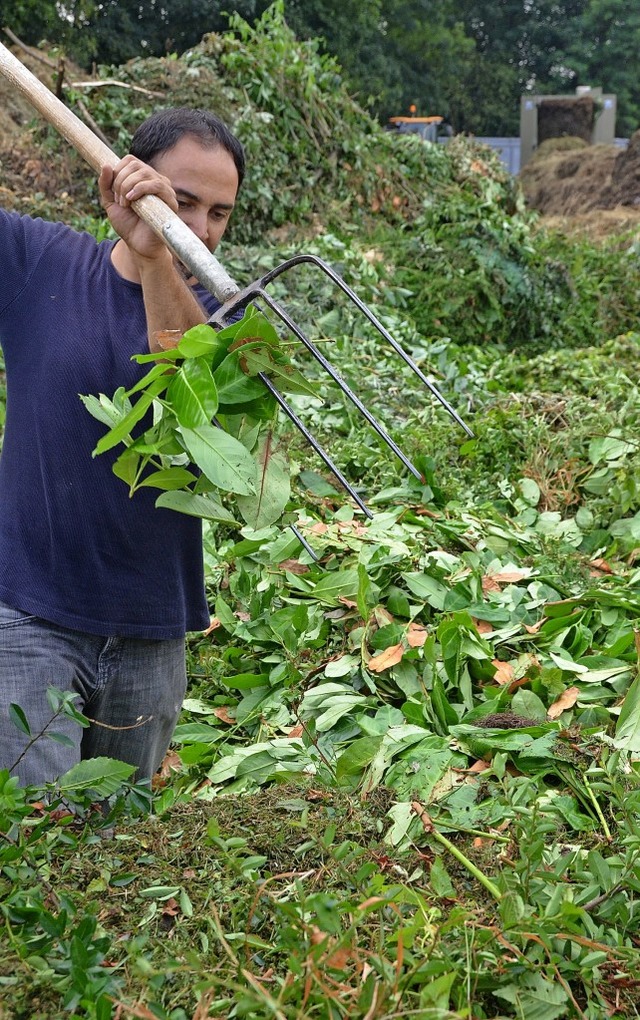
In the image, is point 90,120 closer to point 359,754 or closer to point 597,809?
point 359,754

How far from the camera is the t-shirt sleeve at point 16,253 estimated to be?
6.07 feet

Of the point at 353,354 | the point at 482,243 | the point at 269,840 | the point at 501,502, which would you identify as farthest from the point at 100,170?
the point at 482,243

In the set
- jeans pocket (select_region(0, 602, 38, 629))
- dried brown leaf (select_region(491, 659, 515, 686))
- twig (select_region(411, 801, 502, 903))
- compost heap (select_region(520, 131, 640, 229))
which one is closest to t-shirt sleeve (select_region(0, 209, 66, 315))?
jeans pocket (select_region(0, 602, 38, 629))

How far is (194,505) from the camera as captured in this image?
1.45 meters

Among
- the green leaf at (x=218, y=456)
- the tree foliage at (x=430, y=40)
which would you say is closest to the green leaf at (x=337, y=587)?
the green leaf at (x=218, y=456)

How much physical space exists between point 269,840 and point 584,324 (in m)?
5.73

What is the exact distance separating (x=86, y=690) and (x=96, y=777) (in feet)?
1.92

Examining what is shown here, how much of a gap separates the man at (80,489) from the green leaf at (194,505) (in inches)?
16.2

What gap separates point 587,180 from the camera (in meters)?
14.8

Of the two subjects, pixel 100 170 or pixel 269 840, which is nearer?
pixel 269 840

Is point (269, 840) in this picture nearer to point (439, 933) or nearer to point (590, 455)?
point (439, 933)

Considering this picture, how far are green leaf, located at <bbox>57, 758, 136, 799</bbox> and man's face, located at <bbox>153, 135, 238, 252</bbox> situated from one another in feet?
3.35

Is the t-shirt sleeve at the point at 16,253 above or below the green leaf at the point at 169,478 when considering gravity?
above

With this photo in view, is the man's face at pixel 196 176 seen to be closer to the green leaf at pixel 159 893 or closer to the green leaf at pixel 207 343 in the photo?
the green leaf at pixel 207 343
